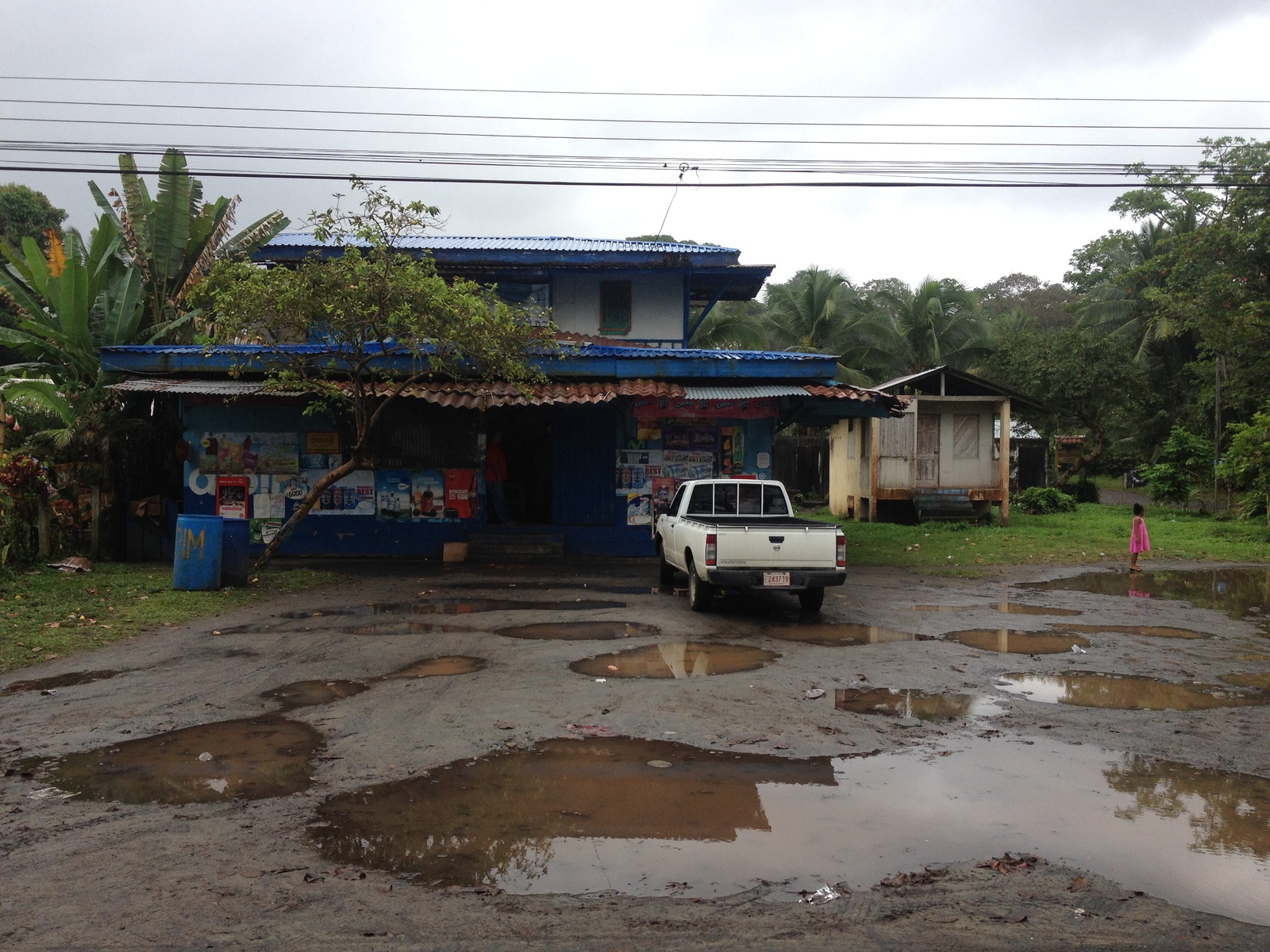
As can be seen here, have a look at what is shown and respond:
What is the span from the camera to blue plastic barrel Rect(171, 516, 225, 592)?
1319 centimetres

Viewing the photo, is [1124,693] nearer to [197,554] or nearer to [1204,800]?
[1204,800]

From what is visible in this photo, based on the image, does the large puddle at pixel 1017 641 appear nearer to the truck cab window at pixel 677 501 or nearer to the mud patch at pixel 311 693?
the truck cab window at pixel 677 501

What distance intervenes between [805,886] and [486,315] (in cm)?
1086

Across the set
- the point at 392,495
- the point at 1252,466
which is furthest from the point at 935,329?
the point at 392,495

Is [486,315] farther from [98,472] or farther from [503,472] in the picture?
[98,472]

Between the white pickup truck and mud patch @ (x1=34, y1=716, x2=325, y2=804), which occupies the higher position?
the white pickup truck

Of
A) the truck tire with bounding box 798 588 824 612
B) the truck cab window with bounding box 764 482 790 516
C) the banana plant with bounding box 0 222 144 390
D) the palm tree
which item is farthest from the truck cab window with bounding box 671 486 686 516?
the palm tree

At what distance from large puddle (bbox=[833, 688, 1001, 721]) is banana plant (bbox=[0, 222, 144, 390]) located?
1512cm

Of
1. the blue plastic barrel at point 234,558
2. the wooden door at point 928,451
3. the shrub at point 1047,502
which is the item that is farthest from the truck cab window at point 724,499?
the shrub at point 1047,502

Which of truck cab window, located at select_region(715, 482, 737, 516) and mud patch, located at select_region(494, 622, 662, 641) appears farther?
truck cab window, located at select_region(715, 482, 737, 516)

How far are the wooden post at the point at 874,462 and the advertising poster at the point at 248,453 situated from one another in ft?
47.1

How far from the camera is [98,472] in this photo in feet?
54.1

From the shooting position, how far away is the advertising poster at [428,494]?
60.1ft

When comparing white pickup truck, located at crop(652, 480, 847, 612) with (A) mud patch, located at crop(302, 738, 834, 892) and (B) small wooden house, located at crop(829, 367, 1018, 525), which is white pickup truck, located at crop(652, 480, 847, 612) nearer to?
(A) mud patch, located at crop(302, 738, 834, 892)
